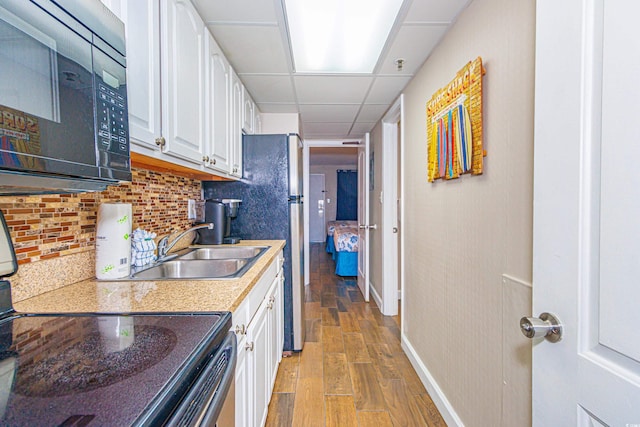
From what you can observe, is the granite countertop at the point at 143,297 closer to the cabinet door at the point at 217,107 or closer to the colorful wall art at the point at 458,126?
the cabinet door at the point at 217,107

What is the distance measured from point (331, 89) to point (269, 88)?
0.50 meters

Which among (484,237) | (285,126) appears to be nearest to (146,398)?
(484,237)

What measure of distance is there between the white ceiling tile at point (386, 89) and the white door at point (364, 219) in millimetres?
961

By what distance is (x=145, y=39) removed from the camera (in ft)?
3.42

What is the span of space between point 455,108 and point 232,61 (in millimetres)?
1404

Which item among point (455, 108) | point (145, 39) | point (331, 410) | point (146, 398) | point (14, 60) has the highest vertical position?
point (145, 39)

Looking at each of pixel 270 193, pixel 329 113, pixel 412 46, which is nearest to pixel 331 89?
pixel 329 113

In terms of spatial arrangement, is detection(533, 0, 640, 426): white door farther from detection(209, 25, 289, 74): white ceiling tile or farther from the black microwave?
detection(209, 25, 289, 74): white ceiling tile

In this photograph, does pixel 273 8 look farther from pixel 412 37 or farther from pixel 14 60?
pixel 14 60

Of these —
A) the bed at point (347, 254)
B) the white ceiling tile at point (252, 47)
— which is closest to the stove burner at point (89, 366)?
the white ceiling tile at point (252, 47)

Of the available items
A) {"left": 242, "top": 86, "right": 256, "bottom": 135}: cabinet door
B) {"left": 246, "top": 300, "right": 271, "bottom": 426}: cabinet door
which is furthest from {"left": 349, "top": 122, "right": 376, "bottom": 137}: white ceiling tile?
{"left": 246, "top": 300, "right": 271, "bottom": 426}: cabinet door

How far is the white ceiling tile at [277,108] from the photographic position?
9.31 feet

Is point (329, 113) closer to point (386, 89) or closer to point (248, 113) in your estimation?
point (386, 89)

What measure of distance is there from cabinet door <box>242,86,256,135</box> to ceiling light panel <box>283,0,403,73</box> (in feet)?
1.79
